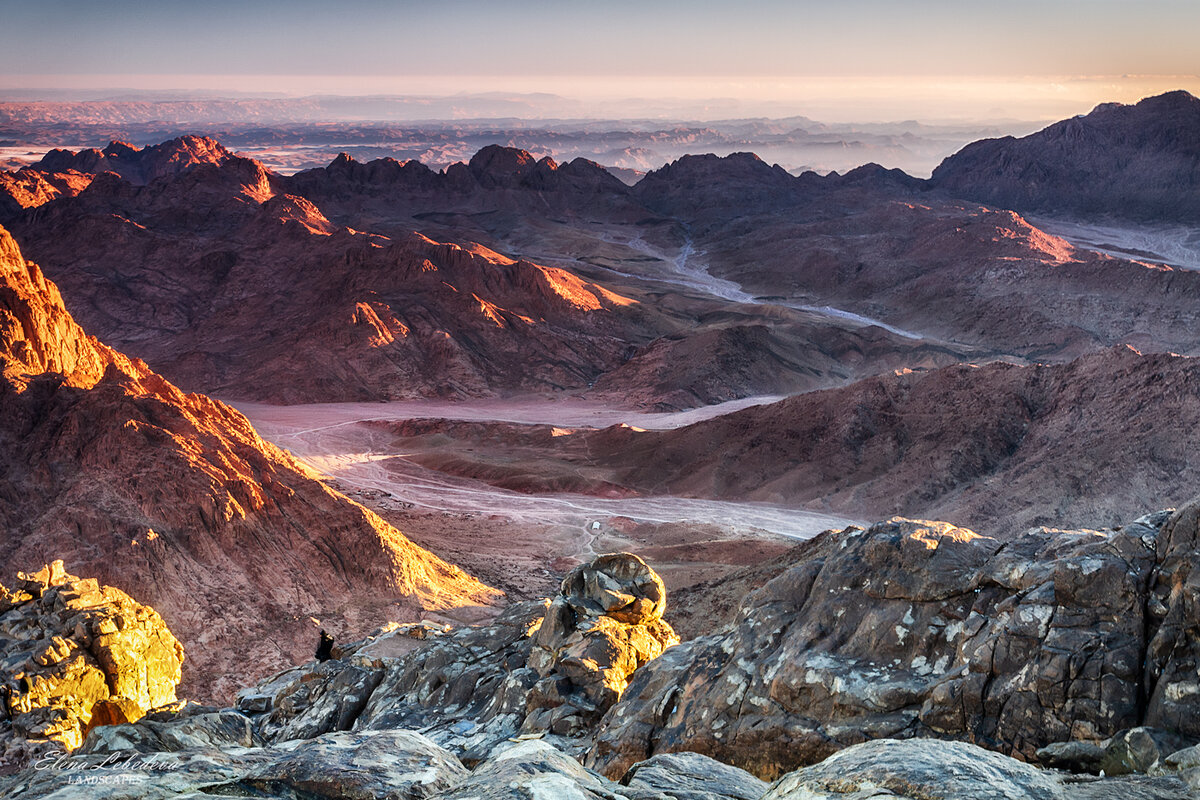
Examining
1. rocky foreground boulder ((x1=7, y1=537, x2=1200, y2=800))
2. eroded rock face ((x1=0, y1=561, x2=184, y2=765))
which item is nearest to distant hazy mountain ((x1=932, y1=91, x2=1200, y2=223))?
rocky foreground boulder ((x1=7, y1=537, x2=1200, y2=800))

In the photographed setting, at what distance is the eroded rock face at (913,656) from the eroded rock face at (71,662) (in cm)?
979

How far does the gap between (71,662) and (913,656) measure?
14985 mm

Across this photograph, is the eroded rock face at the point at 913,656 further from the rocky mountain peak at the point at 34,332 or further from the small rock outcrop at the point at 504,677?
the rocky mountain peak at the point at 34,332

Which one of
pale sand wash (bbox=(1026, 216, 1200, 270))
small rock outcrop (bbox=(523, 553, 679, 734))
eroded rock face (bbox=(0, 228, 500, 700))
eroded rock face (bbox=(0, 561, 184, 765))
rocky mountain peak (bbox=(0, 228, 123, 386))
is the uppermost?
pale sand wash (bbox=(1026, 216, 1200, 270))

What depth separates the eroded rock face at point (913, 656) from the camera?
10.7 metres

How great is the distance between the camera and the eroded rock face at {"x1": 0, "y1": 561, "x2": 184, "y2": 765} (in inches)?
650

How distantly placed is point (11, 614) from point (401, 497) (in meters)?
39.6

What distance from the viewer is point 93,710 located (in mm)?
17297

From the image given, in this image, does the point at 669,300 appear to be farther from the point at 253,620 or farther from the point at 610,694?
the point at 610,694

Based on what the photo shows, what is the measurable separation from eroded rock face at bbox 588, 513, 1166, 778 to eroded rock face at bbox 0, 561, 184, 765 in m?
9.79

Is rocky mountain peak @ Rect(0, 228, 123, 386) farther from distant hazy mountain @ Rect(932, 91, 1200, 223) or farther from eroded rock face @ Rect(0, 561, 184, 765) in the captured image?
distant hazy mountain @ Rect(932, 91, 1200, 223)

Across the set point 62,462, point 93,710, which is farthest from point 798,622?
point 62,462

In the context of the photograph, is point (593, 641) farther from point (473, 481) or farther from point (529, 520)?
point (473, 481)

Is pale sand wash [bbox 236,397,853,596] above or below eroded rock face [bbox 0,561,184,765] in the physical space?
below
